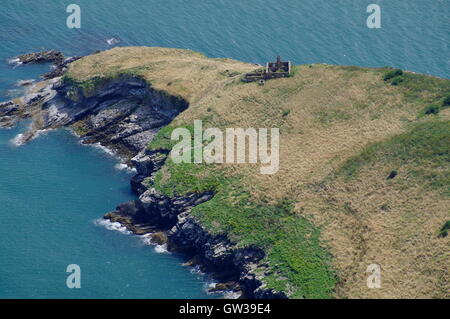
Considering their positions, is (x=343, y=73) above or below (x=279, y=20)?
below

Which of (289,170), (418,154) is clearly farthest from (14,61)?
(418,154)

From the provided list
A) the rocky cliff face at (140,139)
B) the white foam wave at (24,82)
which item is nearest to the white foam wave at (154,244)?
the rocky cliff face at (140,139)

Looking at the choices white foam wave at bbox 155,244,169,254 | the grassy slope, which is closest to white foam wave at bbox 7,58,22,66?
the grassy slope

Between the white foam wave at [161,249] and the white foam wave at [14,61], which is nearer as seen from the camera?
the white foam wave at [161,249]

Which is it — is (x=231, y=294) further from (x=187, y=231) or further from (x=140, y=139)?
(x=140, y=139)

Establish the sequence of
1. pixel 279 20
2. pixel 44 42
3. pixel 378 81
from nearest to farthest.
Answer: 1. pixel 378 81
2. pixel 44 42
3. pixel 279 20

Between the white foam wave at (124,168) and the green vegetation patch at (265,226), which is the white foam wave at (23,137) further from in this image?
the green vegetation patch at (265,226)
